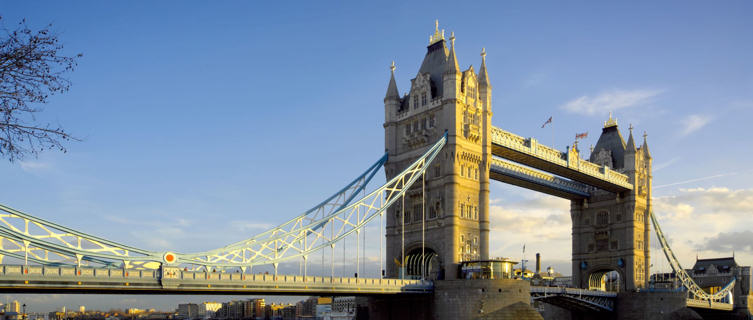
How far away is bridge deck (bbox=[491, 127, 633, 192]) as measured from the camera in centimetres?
8150

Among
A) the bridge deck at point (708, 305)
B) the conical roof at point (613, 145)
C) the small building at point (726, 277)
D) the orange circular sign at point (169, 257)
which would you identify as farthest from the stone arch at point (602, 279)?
the orange circular sign at point (169, 257)

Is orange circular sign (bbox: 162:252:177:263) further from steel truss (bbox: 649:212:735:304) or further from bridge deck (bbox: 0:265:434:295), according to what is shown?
steel truss (bbox: 649:212:735:304)

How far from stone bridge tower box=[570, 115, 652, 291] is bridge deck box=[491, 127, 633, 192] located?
292 cm

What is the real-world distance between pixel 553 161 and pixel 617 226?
23496 millimetres

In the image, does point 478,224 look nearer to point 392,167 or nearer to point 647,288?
point 392,167

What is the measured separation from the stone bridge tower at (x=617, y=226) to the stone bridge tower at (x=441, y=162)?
36.0 metres

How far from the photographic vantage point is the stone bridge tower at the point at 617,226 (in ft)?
336

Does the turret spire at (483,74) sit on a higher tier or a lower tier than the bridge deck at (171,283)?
higher

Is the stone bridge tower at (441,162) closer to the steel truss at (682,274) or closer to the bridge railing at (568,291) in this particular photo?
the bridge railing at (568,291)

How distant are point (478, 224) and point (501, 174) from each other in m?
11.8

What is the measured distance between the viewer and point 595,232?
4193 inches

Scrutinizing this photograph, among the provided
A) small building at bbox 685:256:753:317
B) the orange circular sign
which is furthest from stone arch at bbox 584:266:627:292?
the orange circular sign

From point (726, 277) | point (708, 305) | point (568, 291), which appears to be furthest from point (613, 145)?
point (726, 277)

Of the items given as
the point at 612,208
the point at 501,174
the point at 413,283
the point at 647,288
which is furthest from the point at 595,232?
the point at 413,283
